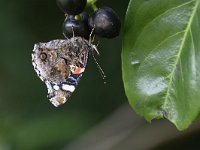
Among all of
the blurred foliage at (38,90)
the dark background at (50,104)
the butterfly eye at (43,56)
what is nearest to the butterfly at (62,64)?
the butterfly eye at (43,56)

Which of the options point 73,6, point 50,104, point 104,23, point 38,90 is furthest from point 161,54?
point 38,90

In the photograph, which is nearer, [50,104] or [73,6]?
[73,6]

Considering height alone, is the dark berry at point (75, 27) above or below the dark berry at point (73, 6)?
below

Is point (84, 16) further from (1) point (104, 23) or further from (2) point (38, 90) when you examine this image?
(2) point (38, 90)

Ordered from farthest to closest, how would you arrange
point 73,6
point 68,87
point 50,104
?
point 50,104
point 68,87
point 73,6

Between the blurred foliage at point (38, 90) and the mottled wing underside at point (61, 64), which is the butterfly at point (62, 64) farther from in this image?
the blurred foliage at point (38, 90)

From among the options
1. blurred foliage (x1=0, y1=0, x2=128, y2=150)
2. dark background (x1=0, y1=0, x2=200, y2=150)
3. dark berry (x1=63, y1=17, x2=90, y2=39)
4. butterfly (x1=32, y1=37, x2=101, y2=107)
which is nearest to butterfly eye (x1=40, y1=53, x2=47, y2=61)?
butterfly (x1=32, y1=37, x2=101, y2=107)
